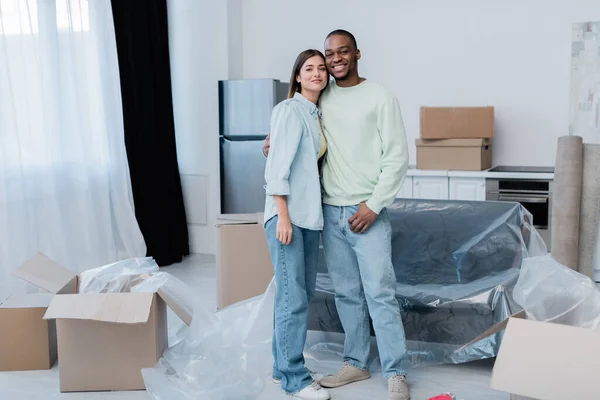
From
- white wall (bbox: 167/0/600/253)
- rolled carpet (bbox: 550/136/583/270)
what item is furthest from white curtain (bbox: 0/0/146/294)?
rolled carpet (bbox: 550/136/583/270)

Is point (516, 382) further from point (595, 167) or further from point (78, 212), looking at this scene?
point (78, 212)

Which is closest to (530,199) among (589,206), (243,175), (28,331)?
(589,206)

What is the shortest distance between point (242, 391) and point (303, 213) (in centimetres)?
81

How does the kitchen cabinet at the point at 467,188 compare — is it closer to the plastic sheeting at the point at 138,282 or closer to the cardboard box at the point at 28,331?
the plastic sheeting at the point at 138,282

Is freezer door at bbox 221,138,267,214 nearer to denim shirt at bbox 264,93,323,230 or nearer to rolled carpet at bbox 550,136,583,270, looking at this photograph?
rolled carpet at bbox 550,136,583,270

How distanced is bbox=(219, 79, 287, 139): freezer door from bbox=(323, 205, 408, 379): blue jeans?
2.65 meters

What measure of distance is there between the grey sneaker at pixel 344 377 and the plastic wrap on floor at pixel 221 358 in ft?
0.92

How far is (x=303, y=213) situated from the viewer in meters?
2.67

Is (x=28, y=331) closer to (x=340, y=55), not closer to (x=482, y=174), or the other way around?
(x=340, y=55)

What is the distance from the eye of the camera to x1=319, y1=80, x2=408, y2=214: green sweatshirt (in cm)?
268

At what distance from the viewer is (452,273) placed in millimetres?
3516

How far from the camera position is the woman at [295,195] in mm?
2637

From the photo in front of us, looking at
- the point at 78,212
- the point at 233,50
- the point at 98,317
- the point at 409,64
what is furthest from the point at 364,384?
the point at 233,50

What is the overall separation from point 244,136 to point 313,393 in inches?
119
